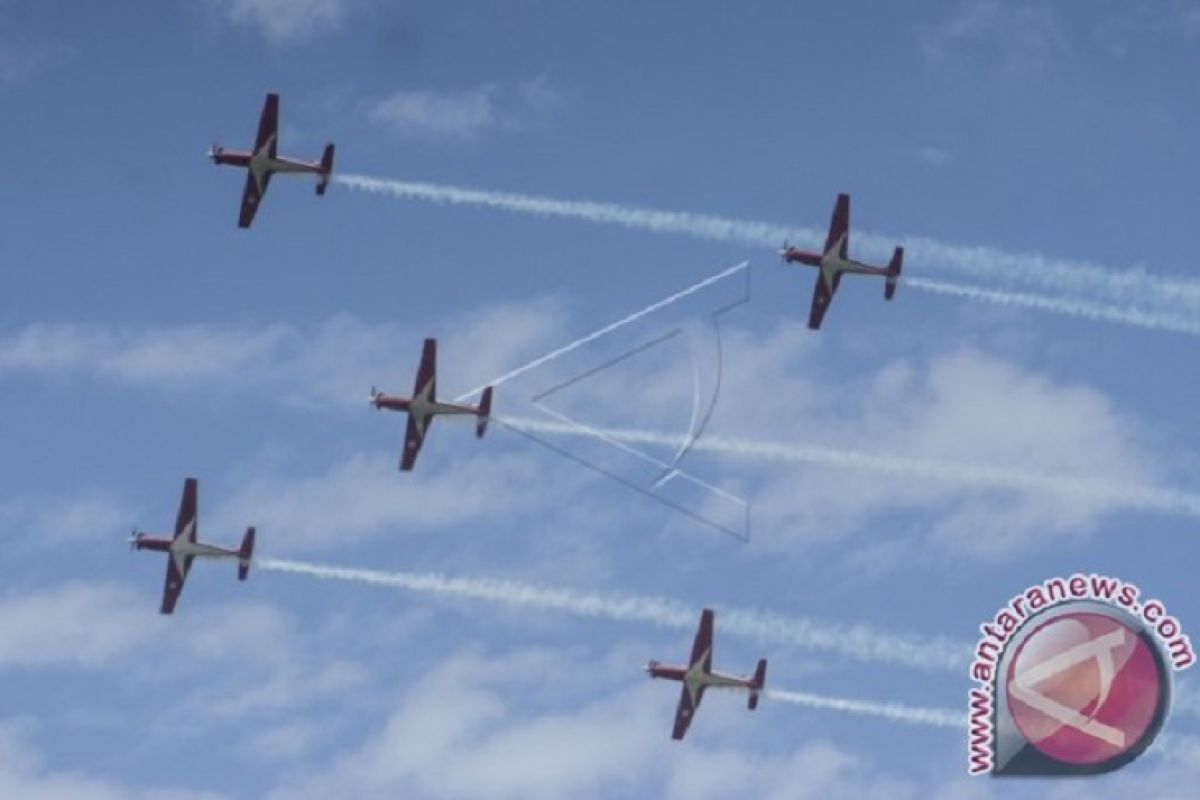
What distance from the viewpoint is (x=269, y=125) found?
17375cm

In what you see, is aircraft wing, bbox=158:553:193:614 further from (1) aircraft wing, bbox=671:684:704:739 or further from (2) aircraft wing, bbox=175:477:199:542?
(1) aircraft wing, bbox=671:684:704:739

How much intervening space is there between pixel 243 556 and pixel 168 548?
22.5ft

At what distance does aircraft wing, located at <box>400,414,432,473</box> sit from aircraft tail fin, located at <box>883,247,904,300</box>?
91.2 feet

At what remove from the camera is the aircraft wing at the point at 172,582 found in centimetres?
18288

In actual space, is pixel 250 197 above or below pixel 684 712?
above

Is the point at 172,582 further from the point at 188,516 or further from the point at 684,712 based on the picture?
the point at 684,712

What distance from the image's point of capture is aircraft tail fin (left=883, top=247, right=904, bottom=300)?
172 m

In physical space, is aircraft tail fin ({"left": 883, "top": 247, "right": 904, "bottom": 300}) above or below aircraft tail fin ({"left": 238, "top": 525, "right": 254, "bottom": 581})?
above

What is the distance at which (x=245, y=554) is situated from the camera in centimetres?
17788

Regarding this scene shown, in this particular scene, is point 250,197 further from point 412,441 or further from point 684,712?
point 684,712

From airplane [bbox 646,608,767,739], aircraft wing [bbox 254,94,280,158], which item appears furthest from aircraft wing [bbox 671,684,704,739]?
aircraft wing [bbox 254,94,280,158]

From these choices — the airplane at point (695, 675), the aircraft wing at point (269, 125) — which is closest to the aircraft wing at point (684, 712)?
the airplane at point (695, 675)

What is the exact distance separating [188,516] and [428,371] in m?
20.7

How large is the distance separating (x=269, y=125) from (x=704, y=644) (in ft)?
136
